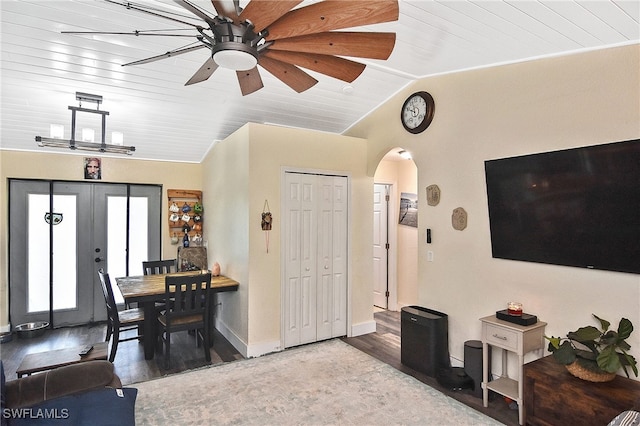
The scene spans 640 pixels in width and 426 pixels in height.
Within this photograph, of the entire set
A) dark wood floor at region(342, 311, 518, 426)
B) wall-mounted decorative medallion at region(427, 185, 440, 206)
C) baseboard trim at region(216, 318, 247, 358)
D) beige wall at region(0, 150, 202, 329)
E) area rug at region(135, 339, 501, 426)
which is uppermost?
beige wall at region(0, 150, 202, 329)

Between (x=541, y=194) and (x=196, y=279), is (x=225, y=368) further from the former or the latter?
(x=541, y=194)

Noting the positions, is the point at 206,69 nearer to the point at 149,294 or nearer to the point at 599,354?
the point at 149,294

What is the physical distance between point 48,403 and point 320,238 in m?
3.00

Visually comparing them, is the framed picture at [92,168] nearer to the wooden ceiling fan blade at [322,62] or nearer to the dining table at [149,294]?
the dining table at [149,294]

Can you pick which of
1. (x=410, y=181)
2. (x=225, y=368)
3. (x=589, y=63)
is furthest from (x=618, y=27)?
(x=225, y=368)

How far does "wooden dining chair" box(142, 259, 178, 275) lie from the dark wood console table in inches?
172

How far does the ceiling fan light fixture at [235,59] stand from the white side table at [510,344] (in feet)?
8.59

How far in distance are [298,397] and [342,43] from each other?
2.71m

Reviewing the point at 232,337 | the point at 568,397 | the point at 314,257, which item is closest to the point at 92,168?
the point at 232,337

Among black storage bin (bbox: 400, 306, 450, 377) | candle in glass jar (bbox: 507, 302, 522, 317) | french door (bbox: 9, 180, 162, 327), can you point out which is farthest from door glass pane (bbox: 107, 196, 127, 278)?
candle in glass jar (bbox: 507, 302, 522, 317)

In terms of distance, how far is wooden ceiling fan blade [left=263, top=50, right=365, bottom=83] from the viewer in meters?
1.85

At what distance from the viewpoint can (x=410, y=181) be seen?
5.55m

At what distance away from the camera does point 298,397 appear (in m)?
2.98

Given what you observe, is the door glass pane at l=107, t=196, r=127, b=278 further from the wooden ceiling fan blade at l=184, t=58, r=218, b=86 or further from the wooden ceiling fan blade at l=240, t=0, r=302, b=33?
the wooden ceiling fan blade at l=240, t=0, r=302, b=33
